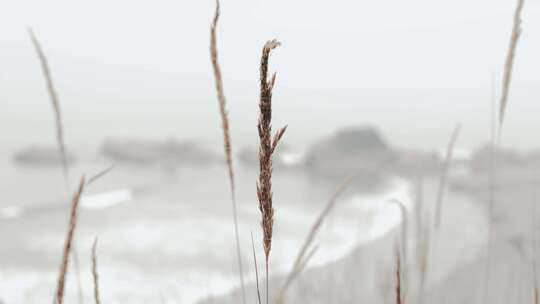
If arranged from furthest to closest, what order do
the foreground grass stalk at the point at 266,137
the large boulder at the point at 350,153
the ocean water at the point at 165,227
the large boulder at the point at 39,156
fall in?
the large boulder at the point at 39,156, the large boulder at the point at 350,153, the ocean water at the point at 165,227, the foreground grass stalk at the point at 266,137

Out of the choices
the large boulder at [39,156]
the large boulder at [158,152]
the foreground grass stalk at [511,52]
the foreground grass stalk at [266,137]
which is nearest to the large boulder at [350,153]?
the large boulder at [158,152]

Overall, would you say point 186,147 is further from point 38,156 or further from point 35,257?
point 35,257

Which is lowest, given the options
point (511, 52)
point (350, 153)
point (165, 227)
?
point (350, 153)

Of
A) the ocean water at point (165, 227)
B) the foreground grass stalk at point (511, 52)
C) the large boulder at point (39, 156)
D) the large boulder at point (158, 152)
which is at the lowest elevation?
the large boulder at point (158, 152)

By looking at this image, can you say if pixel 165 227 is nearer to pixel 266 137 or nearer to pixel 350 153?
pixel 350 153

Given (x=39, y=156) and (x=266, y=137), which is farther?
(x=39, y=156)

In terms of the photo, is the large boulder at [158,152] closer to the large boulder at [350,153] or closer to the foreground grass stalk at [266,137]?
the large boulder at [350,153]

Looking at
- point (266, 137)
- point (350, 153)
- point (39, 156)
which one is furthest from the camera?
point (39, 156)

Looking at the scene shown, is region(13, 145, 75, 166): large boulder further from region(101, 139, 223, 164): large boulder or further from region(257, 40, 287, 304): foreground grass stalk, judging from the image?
region(257, 40, 287, 304): foreground grass stalk

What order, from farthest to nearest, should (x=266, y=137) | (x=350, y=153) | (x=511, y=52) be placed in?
(x=350, y=153)
(x=511, y=52)
(x=266, y=137)

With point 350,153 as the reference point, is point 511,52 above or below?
above

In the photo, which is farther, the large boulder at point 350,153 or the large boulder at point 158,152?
the large boulder at point 158,152

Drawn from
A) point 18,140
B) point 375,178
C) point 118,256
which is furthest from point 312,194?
point 18,140

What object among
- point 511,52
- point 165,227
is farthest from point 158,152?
point 511,52
